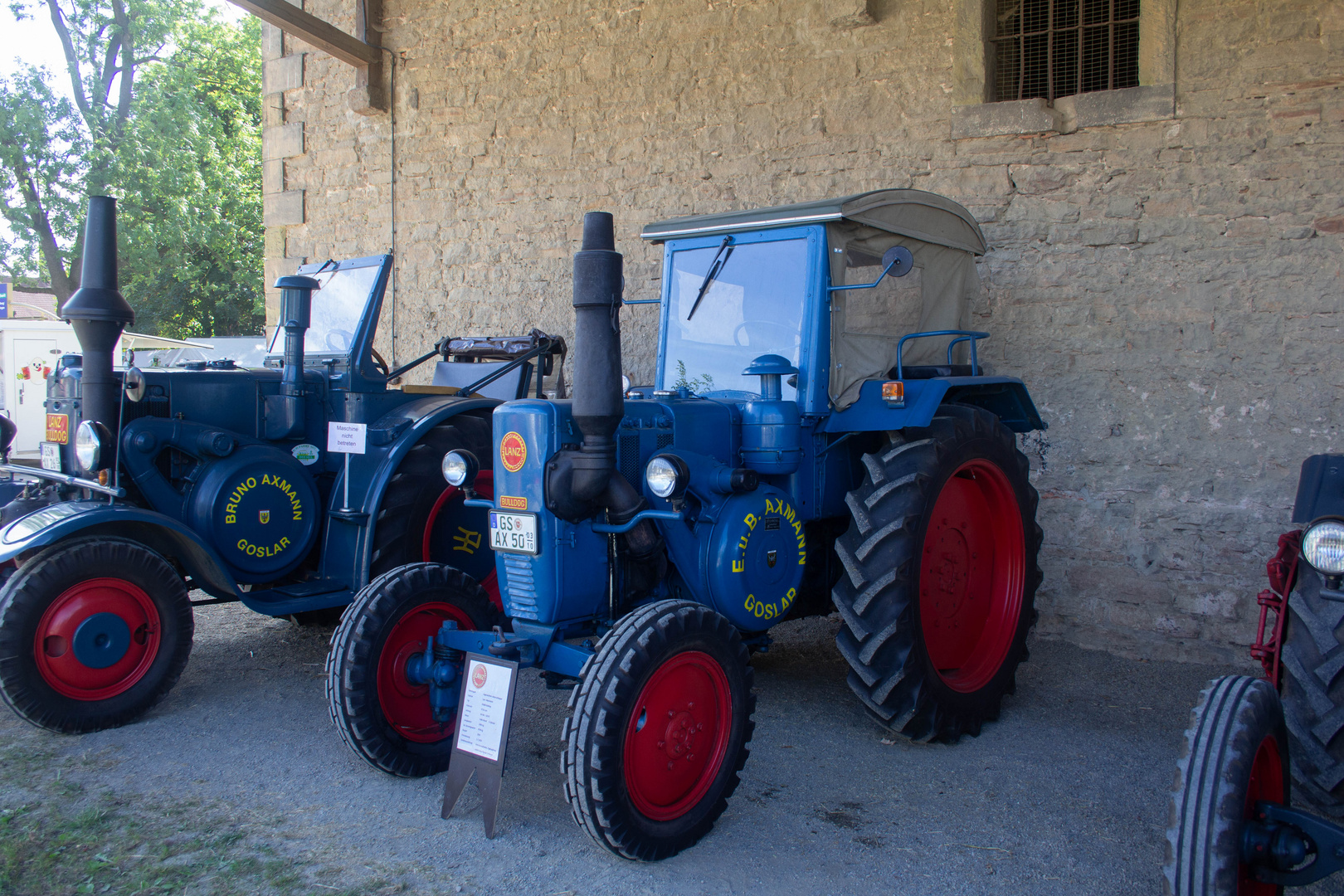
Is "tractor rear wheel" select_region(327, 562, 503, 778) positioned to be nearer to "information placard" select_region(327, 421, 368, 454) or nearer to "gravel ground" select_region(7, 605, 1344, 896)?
"gravel ground" select_region(7, 605, 1344, 896)

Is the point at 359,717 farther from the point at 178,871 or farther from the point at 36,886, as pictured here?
the point at 36,886

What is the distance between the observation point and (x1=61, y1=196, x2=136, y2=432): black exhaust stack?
13.4 feet

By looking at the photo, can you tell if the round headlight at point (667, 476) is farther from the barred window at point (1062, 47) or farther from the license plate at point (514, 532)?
the barred window at point (1062, 47)

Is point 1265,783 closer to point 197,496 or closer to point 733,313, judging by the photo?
point 733,313

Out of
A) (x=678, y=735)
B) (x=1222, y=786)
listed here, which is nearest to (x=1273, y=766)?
(x=1222, y=786)

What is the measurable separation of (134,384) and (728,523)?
2.73m

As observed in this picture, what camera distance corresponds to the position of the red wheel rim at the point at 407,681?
3078 mm

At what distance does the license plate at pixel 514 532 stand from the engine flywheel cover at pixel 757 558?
65cm

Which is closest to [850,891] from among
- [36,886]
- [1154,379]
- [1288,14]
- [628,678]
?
[628,678]

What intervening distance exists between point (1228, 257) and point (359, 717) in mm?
4489

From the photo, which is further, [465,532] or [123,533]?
[465,532]

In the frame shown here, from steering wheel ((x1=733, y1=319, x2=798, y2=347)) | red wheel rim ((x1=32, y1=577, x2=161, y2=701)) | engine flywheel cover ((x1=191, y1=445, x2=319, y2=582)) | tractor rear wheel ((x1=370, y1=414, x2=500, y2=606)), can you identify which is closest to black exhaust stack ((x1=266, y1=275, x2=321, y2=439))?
engine flywheel cover ((x1=191, y1=445, x2=319, y2=582))

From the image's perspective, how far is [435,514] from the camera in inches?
181

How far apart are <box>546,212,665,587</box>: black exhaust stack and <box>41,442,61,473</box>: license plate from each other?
2.73 meters
